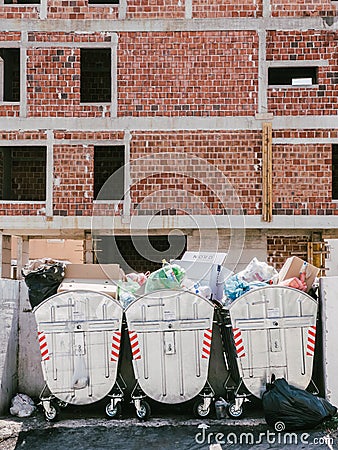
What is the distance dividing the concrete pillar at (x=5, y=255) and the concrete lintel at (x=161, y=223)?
593mm

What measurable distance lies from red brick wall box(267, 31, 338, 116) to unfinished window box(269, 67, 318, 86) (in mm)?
327

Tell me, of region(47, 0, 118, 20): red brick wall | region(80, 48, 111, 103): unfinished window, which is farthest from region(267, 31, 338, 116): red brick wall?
region(80, 48, 111, 103): unfinished window

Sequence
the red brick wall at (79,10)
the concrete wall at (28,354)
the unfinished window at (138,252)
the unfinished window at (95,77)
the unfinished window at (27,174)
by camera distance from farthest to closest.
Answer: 1. the unfinished window at (95,77)
2. the unfinished window at (27,174)
3. the unfinished window at (138,252)
4. the red brick wall at (79,10)
5. the concrete wall at (28,354)

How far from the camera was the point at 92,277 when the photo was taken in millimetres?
8633

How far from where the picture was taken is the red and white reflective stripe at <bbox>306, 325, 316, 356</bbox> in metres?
7.88

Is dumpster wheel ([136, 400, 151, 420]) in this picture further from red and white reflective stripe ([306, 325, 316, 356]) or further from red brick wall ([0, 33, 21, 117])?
red brick wall ([0, 33, 21, 117])

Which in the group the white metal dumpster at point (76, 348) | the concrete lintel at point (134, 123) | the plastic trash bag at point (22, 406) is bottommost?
the plastic trash bag at point (22, 406)

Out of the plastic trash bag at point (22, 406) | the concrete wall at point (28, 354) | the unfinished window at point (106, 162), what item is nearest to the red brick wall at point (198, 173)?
the unfinished window at point (106, 162)

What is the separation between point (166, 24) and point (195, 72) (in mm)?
1429

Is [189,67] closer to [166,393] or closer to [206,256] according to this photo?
[206,256]

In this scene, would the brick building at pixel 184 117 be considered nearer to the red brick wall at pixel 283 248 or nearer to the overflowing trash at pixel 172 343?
the red brick wall at pixel 283 248

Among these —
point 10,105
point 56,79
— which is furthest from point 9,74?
point 56,79

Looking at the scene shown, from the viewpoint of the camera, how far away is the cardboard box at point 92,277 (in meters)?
8.38

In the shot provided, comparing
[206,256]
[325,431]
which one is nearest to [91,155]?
[206,256]
